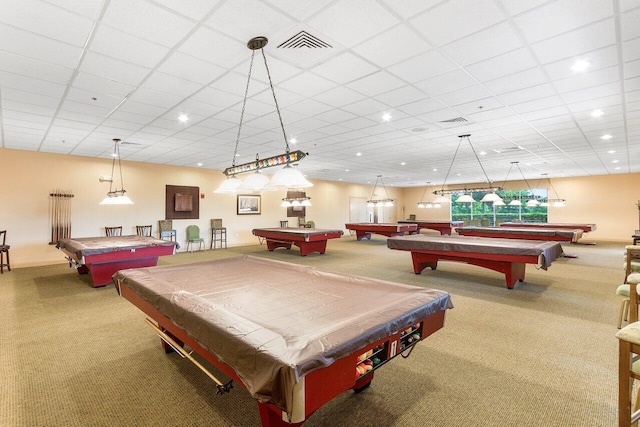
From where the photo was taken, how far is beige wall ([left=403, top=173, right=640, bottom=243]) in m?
13.1

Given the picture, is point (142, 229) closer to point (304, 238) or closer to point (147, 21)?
point (304, 238)

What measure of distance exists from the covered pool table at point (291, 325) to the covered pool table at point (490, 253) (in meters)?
3.49

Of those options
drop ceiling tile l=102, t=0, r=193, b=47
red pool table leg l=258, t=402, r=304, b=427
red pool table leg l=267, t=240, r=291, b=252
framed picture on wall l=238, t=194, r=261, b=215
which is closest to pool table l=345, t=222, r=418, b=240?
red pool table leg l=267, t=240, r=291, b=252

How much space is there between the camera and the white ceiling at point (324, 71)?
254 cm

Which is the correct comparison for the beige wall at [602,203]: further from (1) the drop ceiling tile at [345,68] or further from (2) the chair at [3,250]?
(2) the chair at [3,250]

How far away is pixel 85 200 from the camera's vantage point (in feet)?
29.1

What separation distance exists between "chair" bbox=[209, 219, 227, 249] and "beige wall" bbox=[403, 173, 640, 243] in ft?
50.0

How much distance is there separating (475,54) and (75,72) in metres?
4.48

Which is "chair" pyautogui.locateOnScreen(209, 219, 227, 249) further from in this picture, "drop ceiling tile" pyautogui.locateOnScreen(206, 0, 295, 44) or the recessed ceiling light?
the recessed ceiling light

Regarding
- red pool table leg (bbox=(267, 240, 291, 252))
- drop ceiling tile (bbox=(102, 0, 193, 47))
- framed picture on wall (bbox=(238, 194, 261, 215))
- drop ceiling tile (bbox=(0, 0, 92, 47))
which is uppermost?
drop ceiling tile (bbox=(102, 0, 193, 47))

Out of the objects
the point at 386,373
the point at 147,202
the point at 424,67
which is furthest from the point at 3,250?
the point at 424,67

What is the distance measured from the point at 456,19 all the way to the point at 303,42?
1379 millimetres

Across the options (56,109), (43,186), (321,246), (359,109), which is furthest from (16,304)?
(321,246)

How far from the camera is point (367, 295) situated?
2.36m
